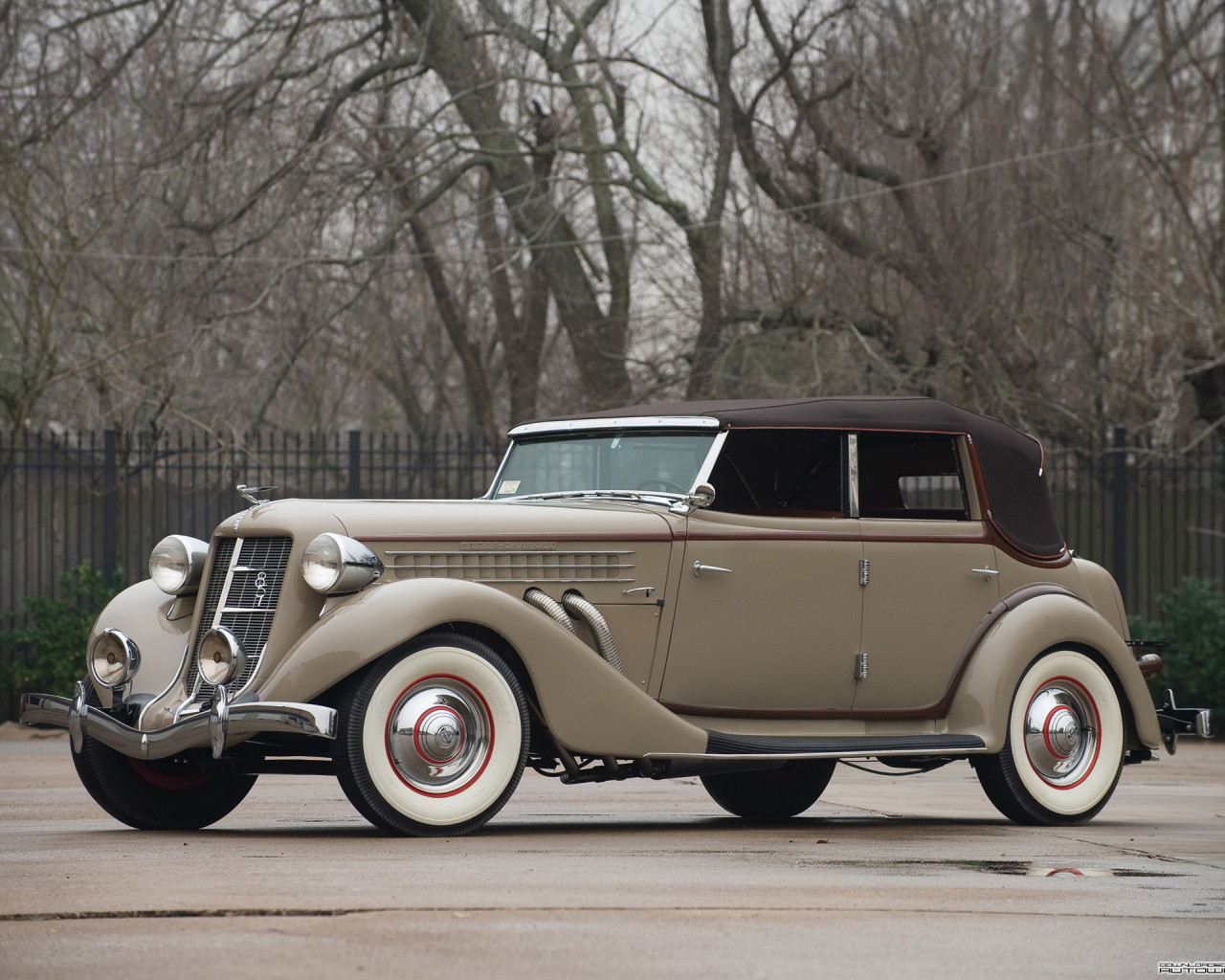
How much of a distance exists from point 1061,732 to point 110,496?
989 cm

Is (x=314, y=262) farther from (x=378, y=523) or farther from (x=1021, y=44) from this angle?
(x=378, y=523)

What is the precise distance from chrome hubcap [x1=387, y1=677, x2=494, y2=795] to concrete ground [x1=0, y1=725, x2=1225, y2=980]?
30cm

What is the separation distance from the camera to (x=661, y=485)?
26.2 ft

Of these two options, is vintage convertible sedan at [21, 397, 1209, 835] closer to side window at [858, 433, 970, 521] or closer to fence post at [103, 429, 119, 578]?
side window at [858, 433, 970, 521]

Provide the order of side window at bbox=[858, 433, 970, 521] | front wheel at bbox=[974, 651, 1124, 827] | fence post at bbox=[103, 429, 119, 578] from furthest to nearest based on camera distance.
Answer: fence post at bbox=[103, 429, 119, 578] → side window at bbox=[858, 433, 970, 521] → front wheel at bbox=[974, 651, 1124, 827]

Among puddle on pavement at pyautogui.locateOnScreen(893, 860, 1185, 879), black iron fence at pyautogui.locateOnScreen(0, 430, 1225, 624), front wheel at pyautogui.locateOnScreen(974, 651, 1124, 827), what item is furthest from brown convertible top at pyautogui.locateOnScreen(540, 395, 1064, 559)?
black iron fence at pyautogui.locateOnScreen(0, 430, 1225, 624)

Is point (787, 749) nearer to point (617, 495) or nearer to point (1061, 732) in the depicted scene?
point (617, 495)

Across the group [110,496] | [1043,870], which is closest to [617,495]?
[1043,870]

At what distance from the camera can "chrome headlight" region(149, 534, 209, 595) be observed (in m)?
7.69

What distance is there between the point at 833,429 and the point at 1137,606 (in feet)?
32.7

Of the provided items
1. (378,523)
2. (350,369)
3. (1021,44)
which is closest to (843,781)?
(378,523)

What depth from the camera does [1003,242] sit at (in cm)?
1859

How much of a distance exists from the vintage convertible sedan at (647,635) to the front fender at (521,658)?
0.04ft

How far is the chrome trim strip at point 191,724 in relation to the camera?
21.1 ft
